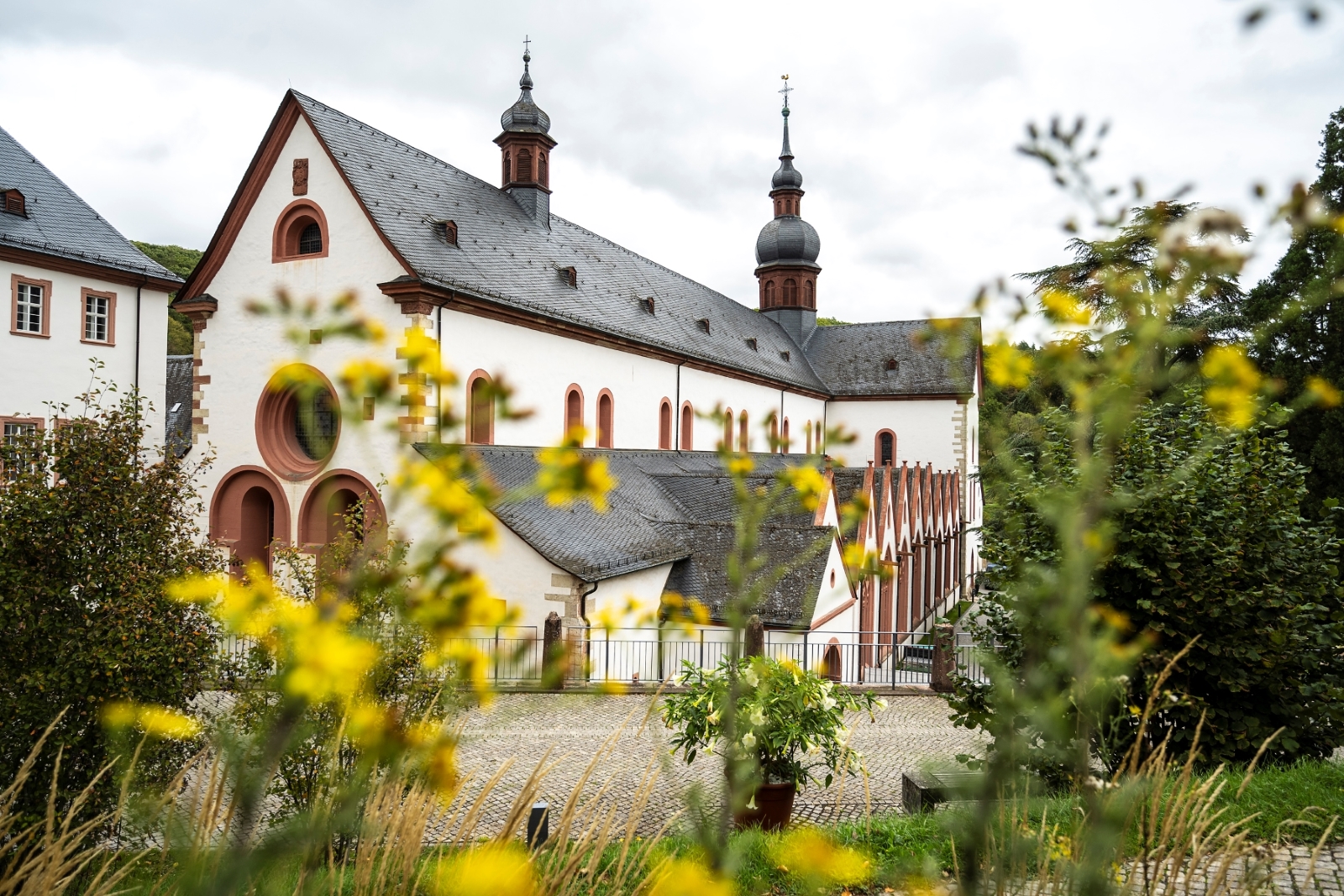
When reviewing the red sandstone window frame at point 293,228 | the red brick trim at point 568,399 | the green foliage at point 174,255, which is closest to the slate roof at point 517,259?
the red sandstone window frame at point 293,228

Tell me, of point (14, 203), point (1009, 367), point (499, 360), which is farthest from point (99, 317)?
A: point (1009, 367)

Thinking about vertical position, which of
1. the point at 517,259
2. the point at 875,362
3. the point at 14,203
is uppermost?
the point at 14,203

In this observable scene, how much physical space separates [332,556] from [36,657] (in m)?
2.33

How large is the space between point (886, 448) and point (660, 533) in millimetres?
24223

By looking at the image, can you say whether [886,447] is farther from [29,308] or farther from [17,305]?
[17,305]

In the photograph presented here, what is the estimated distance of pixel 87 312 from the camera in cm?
2050

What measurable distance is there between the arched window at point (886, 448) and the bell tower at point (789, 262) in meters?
5.85

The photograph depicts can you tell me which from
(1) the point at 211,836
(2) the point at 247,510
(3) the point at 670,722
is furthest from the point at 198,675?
(2) the point at 247,510

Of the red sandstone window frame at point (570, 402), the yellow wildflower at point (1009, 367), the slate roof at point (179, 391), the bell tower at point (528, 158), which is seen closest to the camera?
the yellow wildflower at point (1009, 367)

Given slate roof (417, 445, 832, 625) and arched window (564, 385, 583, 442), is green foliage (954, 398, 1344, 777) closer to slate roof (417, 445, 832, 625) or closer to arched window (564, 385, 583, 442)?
A: slate roof (417, 445, 832, 625)

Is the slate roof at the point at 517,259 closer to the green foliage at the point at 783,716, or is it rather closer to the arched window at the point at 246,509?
the arched window at the point at 246,509

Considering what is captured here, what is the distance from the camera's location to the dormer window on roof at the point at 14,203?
769 inches

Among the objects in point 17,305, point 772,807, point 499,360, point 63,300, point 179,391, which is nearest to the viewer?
point 772,807

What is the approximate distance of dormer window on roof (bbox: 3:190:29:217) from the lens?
1953 cm
